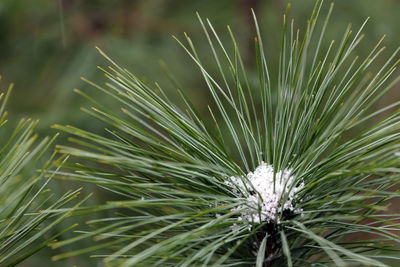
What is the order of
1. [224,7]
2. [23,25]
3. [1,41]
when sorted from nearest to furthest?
1. [1,41]
2. [23,25]
3. [224,7]

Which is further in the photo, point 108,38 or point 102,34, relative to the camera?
point 102,34

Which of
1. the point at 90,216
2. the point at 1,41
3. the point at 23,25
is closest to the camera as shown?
the point at 90,216

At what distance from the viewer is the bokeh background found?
1.39 meters

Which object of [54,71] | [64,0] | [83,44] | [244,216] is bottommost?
[244,216]

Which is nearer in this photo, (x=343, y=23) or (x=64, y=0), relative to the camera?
(x=64, y=0)

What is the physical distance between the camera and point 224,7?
1.92 meters

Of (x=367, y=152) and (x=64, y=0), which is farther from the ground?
(x=64, y=0)

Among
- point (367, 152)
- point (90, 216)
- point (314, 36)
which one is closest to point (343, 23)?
point (314, 36)

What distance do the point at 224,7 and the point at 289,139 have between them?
4.72 ft

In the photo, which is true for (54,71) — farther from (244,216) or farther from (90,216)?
(244,216)

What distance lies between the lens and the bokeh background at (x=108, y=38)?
54.8 inches

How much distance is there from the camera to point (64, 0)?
1602 millimetres

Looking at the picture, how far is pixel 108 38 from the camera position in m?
1.65

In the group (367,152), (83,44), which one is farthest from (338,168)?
(83,44)
